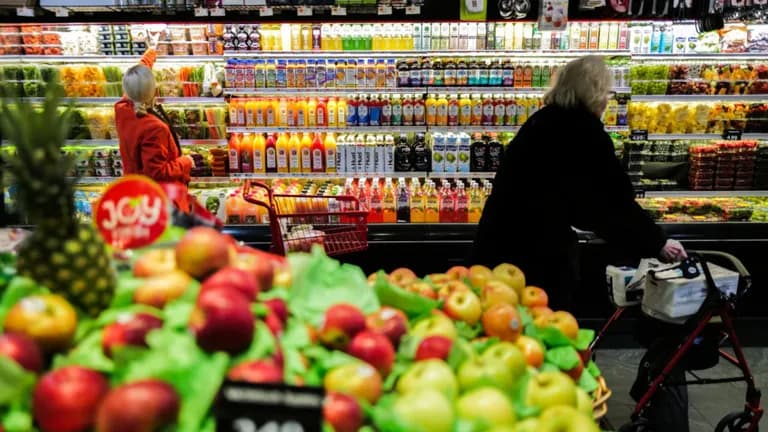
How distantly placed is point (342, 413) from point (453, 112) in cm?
374

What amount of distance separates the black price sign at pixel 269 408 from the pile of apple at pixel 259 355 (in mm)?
59

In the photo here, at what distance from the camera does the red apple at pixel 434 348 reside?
4.31ft

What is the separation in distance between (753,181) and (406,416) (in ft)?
15.5

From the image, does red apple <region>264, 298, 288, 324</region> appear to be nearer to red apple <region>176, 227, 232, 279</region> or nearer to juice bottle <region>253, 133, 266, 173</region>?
red apple <region>176, 227, 232, 279</region>

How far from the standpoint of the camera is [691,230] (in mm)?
4363

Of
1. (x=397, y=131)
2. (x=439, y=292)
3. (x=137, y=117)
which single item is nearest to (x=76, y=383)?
(x=439, y=292)

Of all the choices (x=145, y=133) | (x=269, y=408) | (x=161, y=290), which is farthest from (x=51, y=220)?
(x=145, y=133)

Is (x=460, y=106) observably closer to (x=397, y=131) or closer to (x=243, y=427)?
(x=397, y=131)

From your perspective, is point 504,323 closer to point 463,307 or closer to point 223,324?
point 463,307

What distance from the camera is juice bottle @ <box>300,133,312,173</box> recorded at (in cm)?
461

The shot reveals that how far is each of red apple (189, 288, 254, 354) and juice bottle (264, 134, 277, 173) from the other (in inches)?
141

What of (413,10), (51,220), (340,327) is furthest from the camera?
(413,10)

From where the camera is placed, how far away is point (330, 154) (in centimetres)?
460

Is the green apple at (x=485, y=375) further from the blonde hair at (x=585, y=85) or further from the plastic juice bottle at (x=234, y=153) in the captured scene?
the plastic juice bottle at (x=234, y=153)
